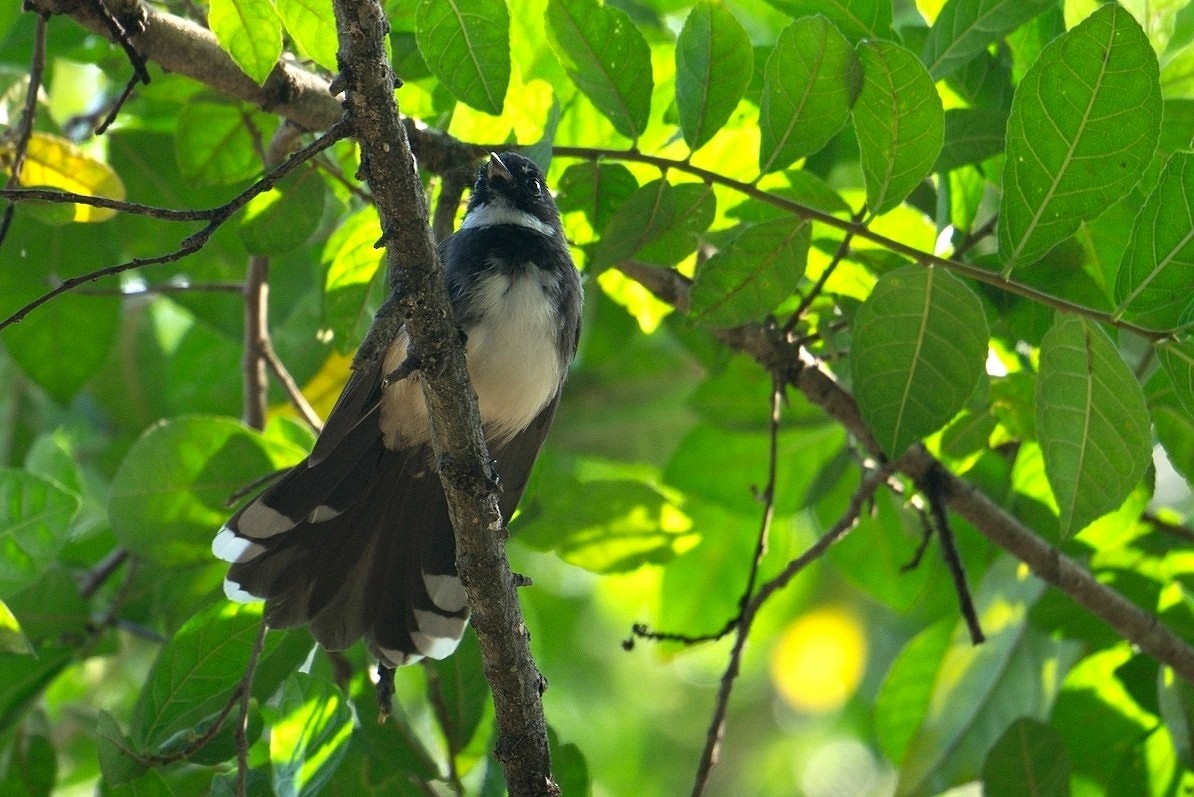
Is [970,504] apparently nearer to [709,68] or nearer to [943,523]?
[943,523]

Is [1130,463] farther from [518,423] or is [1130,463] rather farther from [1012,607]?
[518,423]

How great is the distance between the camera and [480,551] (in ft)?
8.58

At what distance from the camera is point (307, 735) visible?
2561 mm

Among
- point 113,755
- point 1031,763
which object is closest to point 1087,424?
point 1031,763

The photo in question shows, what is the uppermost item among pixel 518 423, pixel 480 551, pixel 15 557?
pixel 518 423

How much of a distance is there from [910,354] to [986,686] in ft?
4.72

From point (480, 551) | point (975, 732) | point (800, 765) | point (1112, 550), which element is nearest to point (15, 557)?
point (480, 551)

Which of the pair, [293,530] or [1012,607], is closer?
[293,530]

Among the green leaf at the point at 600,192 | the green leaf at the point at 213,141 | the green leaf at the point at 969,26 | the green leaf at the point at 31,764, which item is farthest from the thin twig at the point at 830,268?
the green leaf at the point at 31,764

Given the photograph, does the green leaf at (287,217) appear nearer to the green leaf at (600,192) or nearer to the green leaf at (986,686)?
the green leaf at (600,192)

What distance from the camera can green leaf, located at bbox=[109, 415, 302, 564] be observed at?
11.1 ft

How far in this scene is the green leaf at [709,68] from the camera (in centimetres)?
274

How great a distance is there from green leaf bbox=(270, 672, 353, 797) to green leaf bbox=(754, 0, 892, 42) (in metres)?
1.91

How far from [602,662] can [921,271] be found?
560 cm
